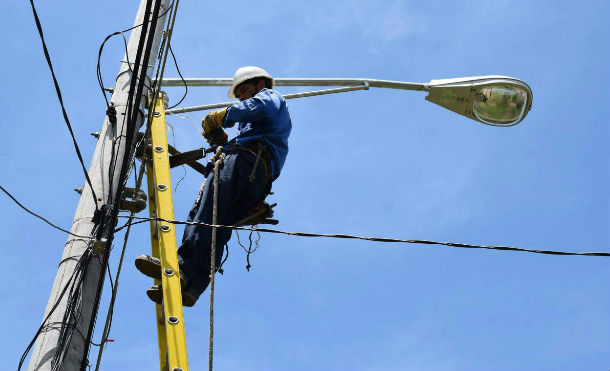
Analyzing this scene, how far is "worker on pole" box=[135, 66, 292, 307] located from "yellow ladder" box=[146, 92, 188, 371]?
23 centimetres

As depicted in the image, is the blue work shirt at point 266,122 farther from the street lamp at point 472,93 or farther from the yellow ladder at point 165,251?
the street lamp at point 472,93

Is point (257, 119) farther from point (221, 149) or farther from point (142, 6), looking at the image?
point (142, 6)

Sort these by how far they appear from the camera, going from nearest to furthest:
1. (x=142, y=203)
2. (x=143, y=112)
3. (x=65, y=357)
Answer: (x=65, y=357)
(x=142, y=203)
(x=143, y=112)

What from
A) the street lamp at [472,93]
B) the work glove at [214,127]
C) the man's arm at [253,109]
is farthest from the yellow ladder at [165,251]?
the street lamp at [472,93]

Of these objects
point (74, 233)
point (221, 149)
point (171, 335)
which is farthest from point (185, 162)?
point (171, 335)

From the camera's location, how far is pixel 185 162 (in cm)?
671

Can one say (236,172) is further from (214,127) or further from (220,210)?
(214,127)

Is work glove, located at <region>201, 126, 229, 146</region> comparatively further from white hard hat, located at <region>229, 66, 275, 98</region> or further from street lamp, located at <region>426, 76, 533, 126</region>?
street lamp, located at <region>426, 76, 533, 126</region>

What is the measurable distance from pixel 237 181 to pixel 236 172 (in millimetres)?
59

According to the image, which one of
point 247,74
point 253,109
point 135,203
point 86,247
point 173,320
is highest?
point 247,74

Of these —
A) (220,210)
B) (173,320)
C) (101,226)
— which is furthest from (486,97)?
(173,320)

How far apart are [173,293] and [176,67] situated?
2.24 m

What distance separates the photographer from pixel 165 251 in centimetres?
529

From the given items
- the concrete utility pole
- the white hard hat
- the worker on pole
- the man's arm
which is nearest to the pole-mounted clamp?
the concrete utility pole
